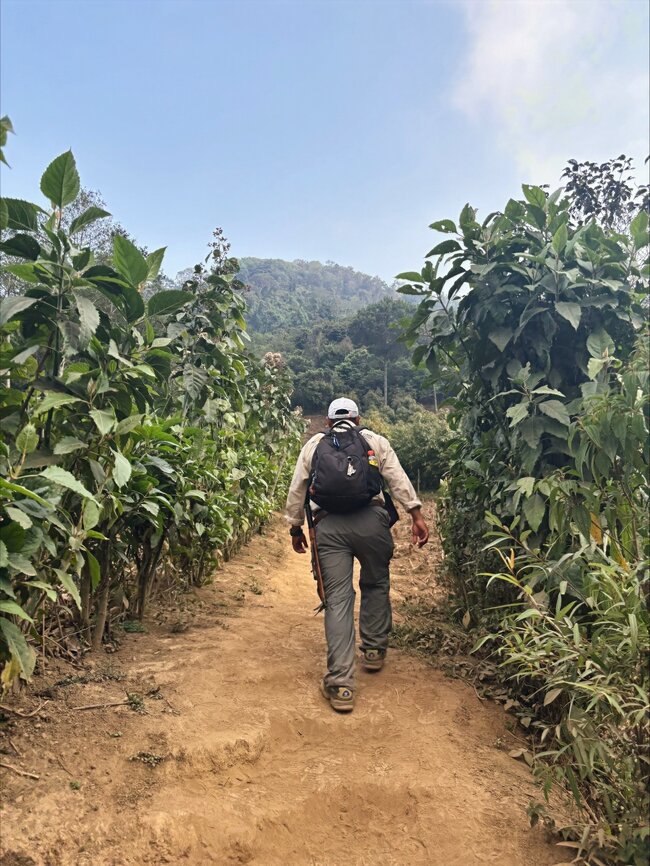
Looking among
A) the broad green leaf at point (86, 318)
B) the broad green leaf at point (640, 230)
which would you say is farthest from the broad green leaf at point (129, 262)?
the broad green leaf at point (640, 230)

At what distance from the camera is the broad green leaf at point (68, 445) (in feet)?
6.62

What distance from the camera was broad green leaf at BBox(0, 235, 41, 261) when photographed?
80.6 inches

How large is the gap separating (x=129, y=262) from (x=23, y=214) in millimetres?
395

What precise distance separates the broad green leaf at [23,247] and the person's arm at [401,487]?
1925 millimetres

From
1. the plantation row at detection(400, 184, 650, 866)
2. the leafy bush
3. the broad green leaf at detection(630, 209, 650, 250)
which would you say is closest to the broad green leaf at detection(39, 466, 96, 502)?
the plantation row at detection(400, 184, 650, 866)

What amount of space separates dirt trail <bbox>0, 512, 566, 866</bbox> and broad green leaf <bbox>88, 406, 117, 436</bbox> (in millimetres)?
1151

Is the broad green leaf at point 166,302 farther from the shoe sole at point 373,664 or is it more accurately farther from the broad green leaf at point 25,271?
the shoe sole at point 373,664

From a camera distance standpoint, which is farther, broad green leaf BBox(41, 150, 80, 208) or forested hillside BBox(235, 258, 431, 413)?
forested hillside BBox(235, 258, 431, 413)

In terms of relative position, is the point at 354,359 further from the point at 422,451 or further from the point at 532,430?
the point at 532,430

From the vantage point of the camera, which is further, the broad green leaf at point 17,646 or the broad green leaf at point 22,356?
the broad green leaf at point 22,356

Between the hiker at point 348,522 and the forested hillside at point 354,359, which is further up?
the forested hillside at point 354,359

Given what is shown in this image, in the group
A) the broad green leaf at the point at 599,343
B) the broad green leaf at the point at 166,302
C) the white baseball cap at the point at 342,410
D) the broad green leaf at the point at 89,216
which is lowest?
the white baseball cap at the point at 342,410

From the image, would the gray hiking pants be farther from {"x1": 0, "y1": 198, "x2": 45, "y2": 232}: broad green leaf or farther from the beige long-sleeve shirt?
{"x1": 0, "y1": 198, "x2": 45, "y2": 232}: broad green leaf

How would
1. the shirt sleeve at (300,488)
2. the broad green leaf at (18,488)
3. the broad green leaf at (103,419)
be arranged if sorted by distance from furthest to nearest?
1. the shirt sleeve at (300,488)
2. the broad green leaf at (103,419)
3. the broad green leaf at (18,488)
